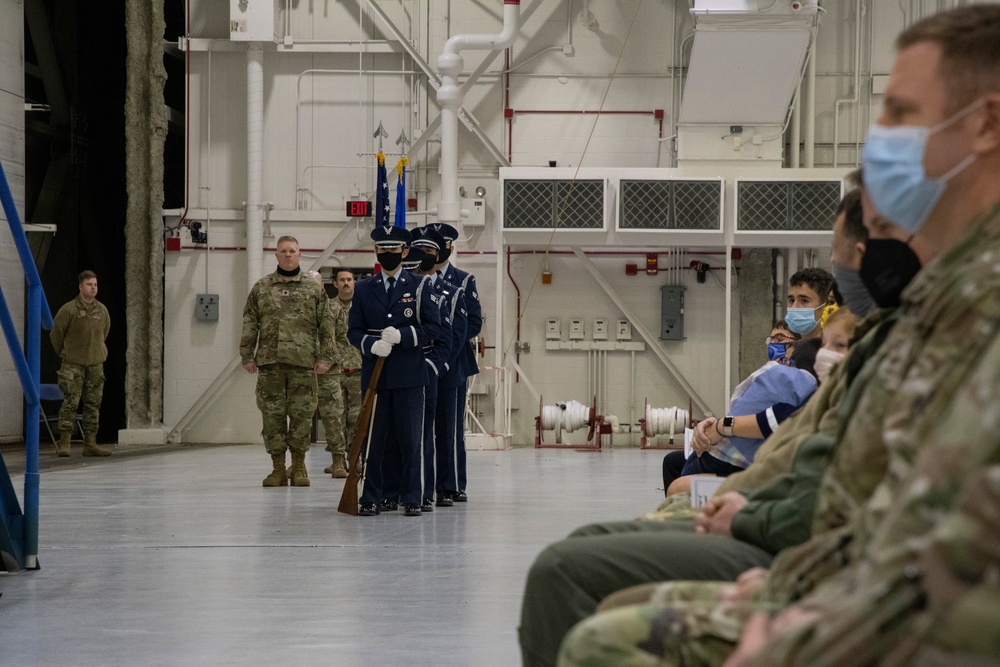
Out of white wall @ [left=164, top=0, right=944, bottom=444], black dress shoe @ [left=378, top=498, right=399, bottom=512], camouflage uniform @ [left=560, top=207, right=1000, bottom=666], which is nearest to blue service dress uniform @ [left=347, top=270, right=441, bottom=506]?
black dress shoe @ [left=378, top=498, right=399, bottom=512]

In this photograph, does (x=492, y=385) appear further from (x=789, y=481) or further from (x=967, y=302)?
(x=967, y=302)

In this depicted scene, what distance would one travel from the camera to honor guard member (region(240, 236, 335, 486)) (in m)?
7.15

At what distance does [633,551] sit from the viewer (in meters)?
1.72

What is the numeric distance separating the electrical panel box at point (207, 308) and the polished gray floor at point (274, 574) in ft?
14.3

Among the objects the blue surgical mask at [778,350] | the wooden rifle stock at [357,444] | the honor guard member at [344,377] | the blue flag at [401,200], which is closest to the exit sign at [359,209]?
the honor guard member at [344,377]

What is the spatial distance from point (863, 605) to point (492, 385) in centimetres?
1029

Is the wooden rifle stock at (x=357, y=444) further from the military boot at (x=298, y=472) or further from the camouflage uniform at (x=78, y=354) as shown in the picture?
the camouflage uniform at (x=78, y=354)

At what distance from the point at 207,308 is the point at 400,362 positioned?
251 inches

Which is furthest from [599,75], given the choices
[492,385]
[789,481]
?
[789,481]

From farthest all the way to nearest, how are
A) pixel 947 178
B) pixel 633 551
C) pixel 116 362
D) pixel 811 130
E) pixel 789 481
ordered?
pixel 116 362 < pixel 811 130 < pixel 789 481 < pixel 633 551 < pixel 947 178

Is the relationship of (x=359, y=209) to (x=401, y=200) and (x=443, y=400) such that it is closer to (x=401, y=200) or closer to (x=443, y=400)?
(x=401, y=200)

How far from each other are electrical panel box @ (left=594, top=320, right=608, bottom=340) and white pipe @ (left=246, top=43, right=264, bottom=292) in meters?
3.46

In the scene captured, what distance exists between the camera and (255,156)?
11.5 metres

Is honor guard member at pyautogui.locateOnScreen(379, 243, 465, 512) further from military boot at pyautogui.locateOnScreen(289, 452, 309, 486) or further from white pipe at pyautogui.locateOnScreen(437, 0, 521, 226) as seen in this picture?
white pipe at pyautogui.locateOnScreen(437, 0, 521, 226)
